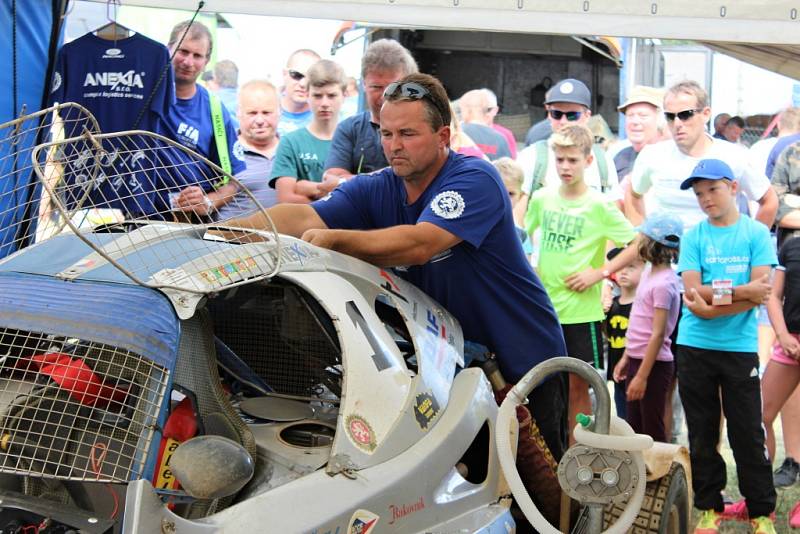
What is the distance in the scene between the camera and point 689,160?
746cm

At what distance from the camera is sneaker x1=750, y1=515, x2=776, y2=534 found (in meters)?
5.79

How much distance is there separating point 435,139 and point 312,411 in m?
1.18

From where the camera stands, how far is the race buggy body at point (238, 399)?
3.10m

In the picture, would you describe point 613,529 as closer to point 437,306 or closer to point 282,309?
point 437,306

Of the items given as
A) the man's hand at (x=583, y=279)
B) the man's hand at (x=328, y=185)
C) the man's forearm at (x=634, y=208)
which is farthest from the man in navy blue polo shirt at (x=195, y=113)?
the man's forearm at (x=634, y=208)

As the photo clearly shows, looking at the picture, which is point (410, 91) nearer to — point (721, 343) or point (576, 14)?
point (576, 14)

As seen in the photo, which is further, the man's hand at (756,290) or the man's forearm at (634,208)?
the man's forearm at (634,208)

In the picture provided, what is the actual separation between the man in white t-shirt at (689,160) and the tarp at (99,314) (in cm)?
478

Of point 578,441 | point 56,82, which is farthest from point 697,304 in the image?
point 56,82

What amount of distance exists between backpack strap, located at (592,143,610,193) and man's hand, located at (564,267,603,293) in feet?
4.56

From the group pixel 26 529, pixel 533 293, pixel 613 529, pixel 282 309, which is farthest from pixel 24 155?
pixel 613 529

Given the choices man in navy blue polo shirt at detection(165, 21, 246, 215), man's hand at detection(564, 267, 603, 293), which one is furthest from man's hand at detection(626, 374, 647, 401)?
man in navy blue polo shirt at detection(165, 21, 246, 215)

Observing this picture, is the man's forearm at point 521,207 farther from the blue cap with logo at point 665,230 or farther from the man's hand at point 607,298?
the blue cap with logo at point 665,230

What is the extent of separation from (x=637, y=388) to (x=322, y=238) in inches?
125
